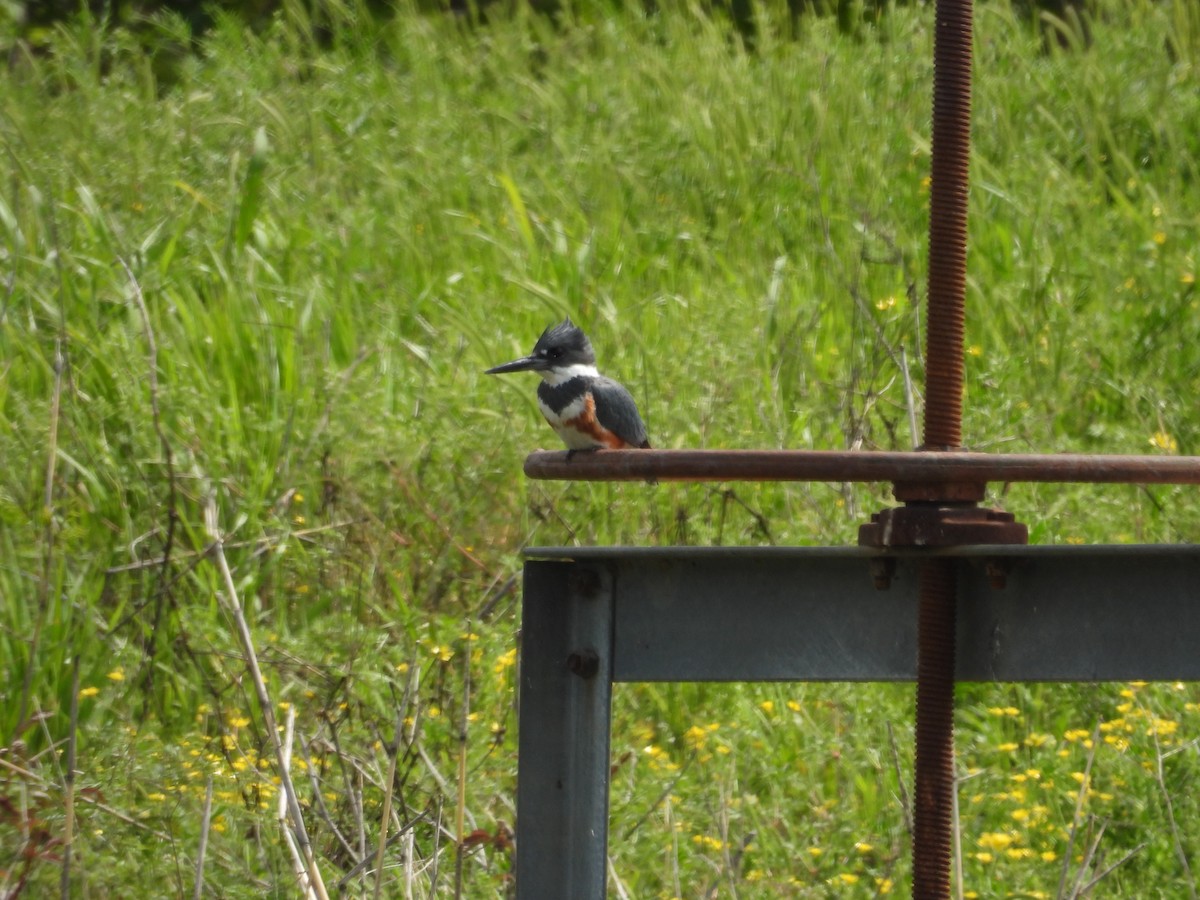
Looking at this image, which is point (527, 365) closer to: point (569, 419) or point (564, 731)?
point (569, 419)

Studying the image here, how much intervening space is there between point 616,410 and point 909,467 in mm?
1495

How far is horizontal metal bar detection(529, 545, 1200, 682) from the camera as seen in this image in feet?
4.89

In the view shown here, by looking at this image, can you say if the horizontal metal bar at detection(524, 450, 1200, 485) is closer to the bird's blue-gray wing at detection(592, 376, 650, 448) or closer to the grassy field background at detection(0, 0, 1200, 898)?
the grassy field background at detection(0, 0, 1200, 898)

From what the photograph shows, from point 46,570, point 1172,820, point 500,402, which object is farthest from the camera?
point 500,402

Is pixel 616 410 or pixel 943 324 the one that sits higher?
pixel 943 324

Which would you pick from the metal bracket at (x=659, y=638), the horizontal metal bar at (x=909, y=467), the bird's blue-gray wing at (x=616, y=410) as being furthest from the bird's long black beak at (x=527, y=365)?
the horizontal metal bar at (x=909, y=467)

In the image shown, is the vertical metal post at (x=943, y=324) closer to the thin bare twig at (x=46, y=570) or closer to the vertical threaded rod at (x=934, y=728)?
the vertical threaded rod at (x=934, y=728)

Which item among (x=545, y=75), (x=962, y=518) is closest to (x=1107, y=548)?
(x=962, y=518)

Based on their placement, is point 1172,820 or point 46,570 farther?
point 46,570

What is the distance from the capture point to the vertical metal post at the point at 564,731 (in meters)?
1.58

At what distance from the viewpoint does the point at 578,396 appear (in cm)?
281

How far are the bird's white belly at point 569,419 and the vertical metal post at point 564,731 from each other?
3.88 ft

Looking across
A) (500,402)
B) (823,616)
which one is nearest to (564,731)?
(823,616)

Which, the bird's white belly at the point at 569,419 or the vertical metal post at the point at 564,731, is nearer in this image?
the vertical metal post at the point at 564,731
